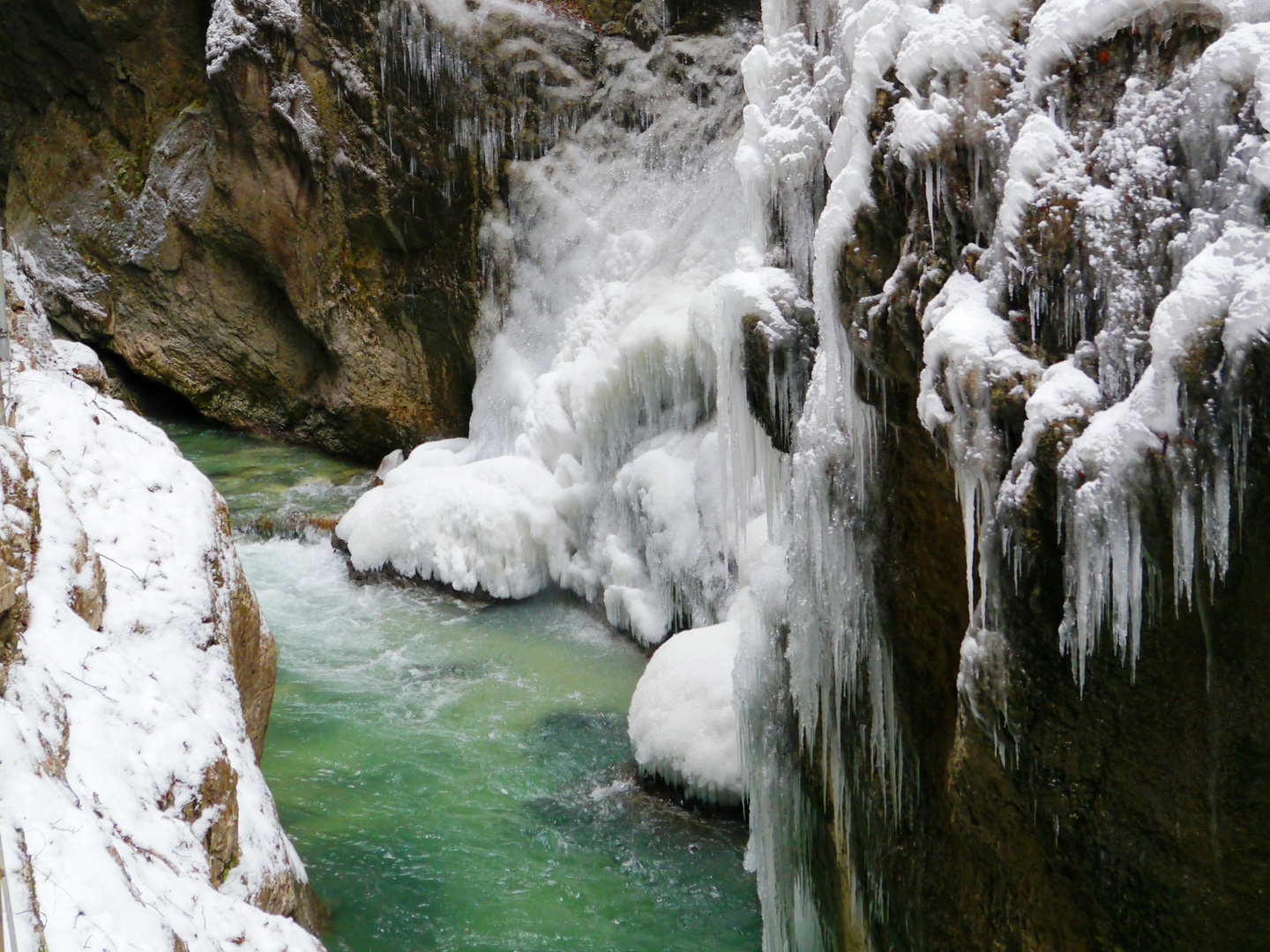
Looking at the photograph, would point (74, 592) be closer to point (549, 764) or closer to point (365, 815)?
point (365, 815)

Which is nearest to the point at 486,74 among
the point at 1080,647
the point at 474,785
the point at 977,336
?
the point at 474,785

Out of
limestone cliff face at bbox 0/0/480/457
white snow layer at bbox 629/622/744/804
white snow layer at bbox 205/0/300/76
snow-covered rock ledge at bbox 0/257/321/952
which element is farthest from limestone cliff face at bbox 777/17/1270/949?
white snow layer at bbox 205/0/300/76

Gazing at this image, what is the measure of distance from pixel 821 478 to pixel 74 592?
2.20 metres

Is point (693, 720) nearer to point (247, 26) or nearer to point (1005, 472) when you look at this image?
point (1005, 472)

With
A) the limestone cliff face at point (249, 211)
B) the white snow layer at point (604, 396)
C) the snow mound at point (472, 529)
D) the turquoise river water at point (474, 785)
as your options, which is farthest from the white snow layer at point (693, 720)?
the limestone cliff face at point (249, 211)

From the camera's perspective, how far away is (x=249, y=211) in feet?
38.1

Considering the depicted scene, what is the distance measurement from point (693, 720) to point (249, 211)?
28.7 feet

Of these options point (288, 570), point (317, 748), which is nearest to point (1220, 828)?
point (317, 748)

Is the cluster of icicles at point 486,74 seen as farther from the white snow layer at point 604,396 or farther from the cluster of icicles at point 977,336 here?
the cluster of icicles at point 977,336

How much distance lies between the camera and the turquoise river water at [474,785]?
462cm

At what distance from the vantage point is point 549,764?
591 cm

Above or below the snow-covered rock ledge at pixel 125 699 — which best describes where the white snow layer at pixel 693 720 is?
below

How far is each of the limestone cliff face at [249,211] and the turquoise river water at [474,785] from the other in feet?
10.6

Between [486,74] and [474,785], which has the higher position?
[486,74]
